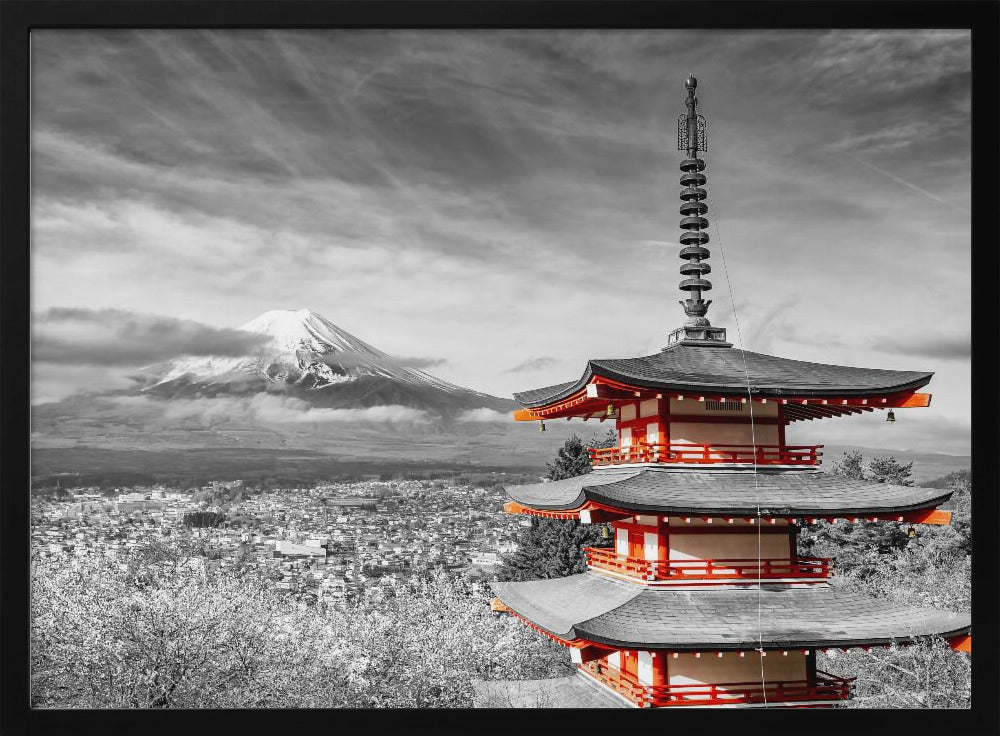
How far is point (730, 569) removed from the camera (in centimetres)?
574

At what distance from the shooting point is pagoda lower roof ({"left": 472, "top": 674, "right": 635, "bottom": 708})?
6285 millimetres

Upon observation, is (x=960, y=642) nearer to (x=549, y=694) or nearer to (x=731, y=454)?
(x=731, y=454)

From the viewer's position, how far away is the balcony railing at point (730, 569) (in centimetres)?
570

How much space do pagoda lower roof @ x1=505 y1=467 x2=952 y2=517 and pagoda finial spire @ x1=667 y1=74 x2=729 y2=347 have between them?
0.97 meters

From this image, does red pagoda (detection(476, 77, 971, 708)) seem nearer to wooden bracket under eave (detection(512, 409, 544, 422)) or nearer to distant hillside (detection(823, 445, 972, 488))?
wooden bracket under eave (detection(512, 409, 544, 422))

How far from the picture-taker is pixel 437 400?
22.5 m

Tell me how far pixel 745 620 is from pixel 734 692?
48 cm

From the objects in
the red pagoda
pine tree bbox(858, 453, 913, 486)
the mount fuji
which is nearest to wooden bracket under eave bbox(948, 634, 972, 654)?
the red pagoda

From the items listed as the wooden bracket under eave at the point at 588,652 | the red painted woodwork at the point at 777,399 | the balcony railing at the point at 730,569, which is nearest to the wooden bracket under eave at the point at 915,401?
the red painted woodwork at the point at 777,399

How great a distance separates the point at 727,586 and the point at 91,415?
1496 centimetres

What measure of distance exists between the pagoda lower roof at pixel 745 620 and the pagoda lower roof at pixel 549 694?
696 mm

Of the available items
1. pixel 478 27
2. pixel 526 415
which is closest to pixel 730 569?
pixel 526 415
